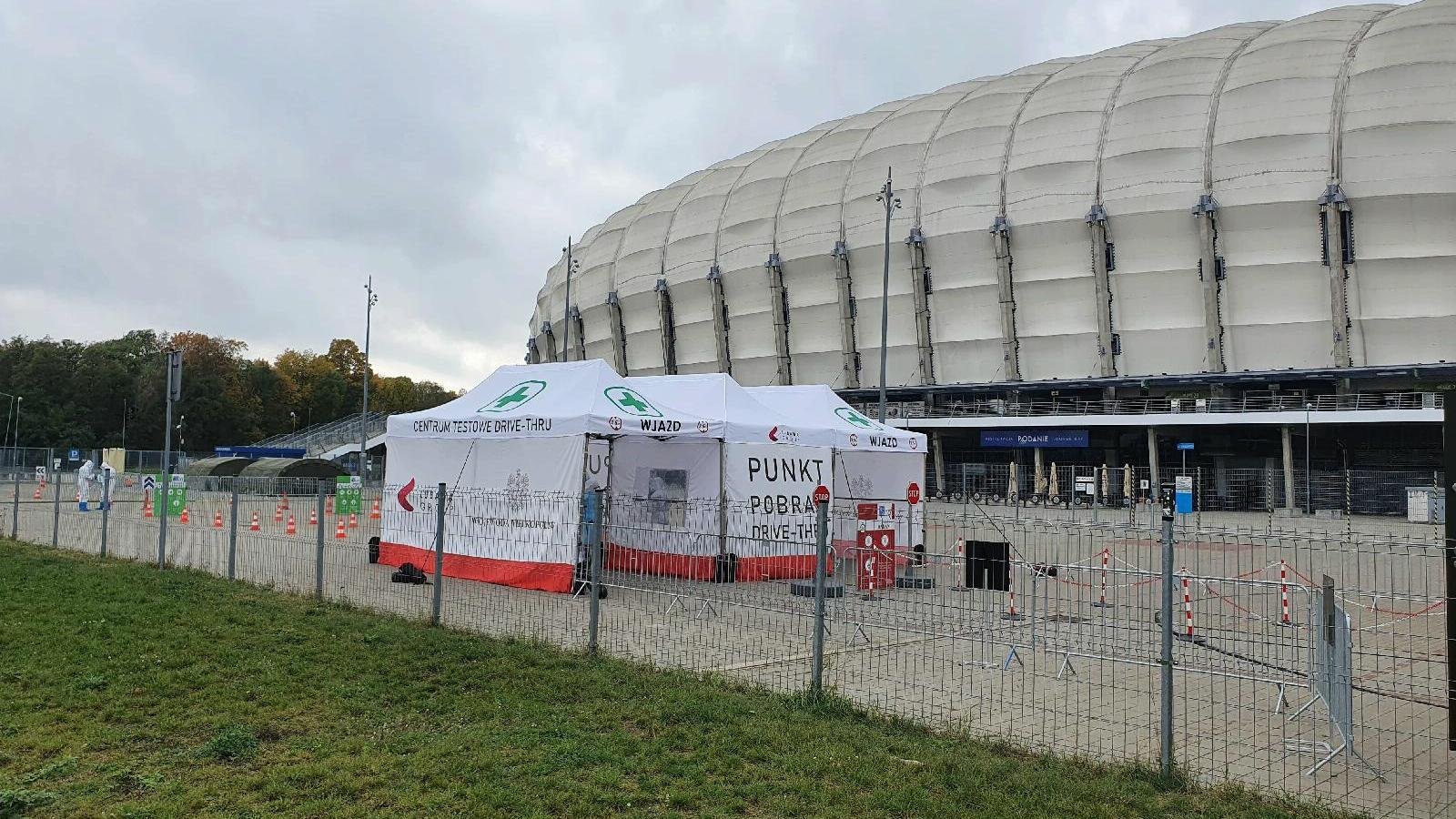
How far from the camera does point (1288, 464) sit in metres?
41.3

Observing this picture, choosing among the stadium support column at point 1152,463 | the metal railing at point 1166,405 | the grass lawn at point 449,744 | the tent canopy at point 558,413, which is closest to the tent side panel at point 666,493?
the tent canopy at point 558,413

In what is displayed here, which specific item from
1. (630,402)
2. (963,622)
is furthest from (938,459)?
(963,622)

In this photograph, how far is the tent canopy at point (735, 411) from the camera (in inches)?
661

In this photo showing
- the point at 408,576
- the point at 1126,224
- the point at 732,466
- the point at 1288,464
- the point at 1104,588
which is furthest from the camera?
the point at 1126,224

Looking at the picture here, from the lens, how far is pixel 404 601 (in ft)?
40.2

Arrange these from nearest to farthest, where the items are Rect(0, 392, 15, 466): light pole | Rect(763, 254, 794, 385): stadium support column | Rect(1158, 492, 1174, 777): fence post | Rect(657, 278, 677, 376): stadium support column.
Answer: Rect(1158, 492, 1174, 777): fence post → Rect(763, 254, 794, 385): stadium support column → Rect(657, 278, 677, 376): stadium support column → Rect(0, 392, 15, 466): light pole

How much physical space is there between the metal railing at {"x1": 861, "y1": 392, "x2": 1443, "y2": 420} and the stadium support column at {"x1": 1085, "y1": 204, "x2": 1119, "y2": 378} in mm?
2143

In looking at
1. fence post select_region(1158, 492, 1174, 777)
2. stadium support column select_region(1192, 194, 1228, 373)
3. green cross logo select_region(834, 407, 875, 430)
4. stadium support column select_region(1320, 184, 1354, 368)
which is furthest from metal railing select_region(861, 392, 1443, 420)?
fence post select_region(1158, 492, 1174, 777)

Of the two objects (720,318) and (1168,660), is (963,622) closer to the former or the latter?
(1168,660)

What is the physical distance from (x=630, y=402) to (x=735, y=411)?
2.24 metres

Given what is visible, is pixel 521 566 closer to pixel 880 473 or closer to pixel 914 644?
pixel 914 644

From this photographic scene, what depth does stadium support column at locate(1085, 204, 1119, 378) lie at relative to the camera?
166ft

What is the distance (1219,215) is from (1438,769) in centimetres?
4762

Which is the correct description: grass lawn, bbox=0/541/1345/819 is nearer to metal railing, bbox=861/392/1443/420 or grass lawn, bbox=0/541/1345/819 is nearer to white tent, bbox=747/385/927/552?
white tent, bbox=747/385/927/552
